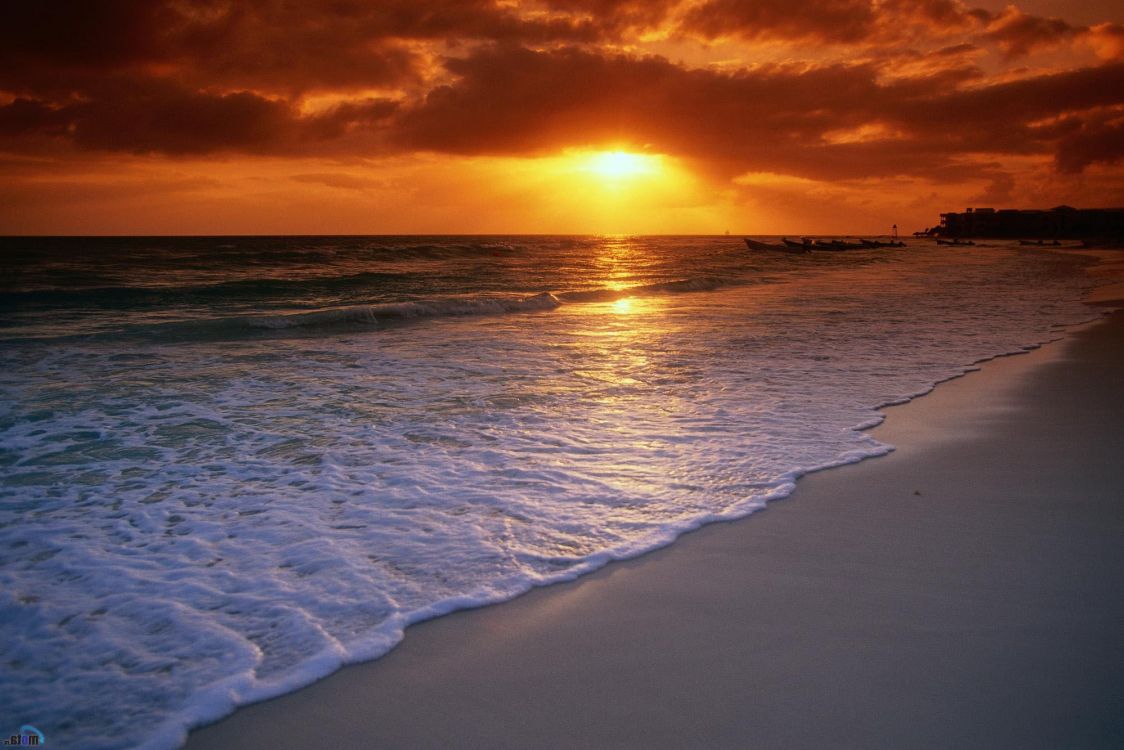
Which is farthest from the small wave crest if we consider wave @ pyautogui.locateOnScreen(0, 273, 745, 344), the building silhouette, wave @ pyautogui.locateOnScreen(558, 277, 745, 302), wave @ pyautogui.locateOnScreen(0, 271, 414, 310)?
the building silhouette

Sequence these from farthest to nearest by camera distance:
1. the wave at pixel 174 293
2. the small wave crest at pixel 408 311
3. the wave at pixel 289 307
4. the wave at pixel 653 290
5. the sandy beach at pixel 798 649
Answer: the wave at pixel 653 290 < the wave at pixel 174 293 < the small wave crest at pixel 408 311 < the wave at pixel 289 307 < the sandy beach at pixel 798 649

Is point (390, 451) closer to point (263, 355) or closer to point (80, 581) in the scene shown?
point (80, 581)

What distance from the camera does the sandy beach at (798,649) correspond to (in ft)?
7.54

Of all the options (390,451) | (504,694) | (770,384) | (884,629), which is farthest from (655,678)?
(770,384)

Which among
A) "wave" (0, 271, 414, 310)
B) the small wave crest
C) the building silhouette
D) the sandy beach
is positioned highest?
the building silhouette

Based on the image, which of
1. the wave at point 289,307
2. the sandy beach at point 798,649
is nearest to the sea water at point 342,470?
the sandy beach at point 798,649

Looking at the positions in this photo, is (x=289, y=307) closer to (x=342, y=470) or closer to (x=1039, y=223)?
(x=342, y=470)

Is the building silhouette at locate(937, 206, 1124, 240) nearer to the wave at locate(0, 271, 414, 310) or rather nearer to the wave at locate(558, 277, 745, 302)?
the wave at locate(558, 277, 745, 302)

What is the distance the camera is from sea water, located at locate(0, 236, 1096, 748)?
2846 millimetres

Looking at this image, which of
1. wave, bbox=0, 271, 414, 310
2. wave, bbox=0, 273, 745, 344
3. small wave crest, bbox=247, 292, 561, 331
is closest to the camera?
wave, bbox=0, 273, 745, 344

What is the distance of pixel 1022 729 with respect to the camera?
88.0 inches

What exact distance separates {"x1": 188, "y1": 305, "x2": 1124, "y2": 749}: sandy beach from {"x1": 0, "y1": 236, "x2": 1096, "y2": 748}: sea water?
0.24m

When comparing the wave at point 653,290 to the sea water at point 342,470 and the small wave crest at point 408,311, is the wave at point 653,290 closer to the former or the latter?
the small wave crest at point 408,311

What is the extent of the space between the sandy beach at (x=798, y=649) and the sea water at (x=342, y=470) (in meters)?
0.24
